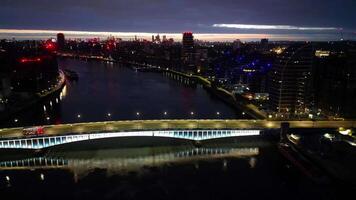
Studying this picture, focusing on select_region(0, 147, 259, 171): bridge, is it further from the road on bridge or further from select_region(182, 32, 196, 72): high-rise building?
select_region(182, 32, 196, 72): high-rise building

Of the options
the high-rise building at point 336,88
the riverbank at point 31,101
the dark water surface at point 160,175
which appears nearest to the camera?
the dark water surface at point 160,175

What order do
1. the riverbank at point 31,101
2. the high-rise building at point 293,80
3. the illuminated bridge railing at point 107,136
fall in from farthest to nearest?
the riverbank at point 31,101 → the high-rise building at point 293,80 → the illuminated bridge railing at point 107,136

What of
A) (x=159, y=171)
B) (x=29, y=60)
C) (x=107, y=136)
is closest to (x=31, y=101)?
(x=29, y=60)

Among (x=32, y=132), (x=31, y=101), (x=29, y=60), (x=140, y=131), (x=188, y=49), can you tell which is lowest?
(x=31, y=101)

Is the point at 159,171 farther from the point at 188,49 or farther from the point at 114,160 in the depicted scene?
the point at 188,49

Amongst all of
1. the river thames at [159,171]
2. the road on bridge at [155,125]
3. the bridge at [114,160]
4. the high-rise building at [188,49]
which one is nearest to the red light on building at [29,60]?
the road on bridge at [155,125]

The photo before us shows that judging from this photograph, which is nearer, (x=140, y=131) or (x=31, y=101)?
(x=140, y=131)

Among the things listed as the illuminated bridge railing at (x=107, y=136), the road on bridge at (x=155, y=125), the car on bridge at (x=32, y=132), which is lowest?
the illuminated bridge railing at (x=107, y=136)

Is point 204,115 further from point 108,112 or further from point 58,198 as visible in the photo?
point 58,198

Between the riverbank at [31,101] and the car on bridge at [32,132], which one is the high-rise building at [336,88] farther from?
the riverbank at [31,101]
